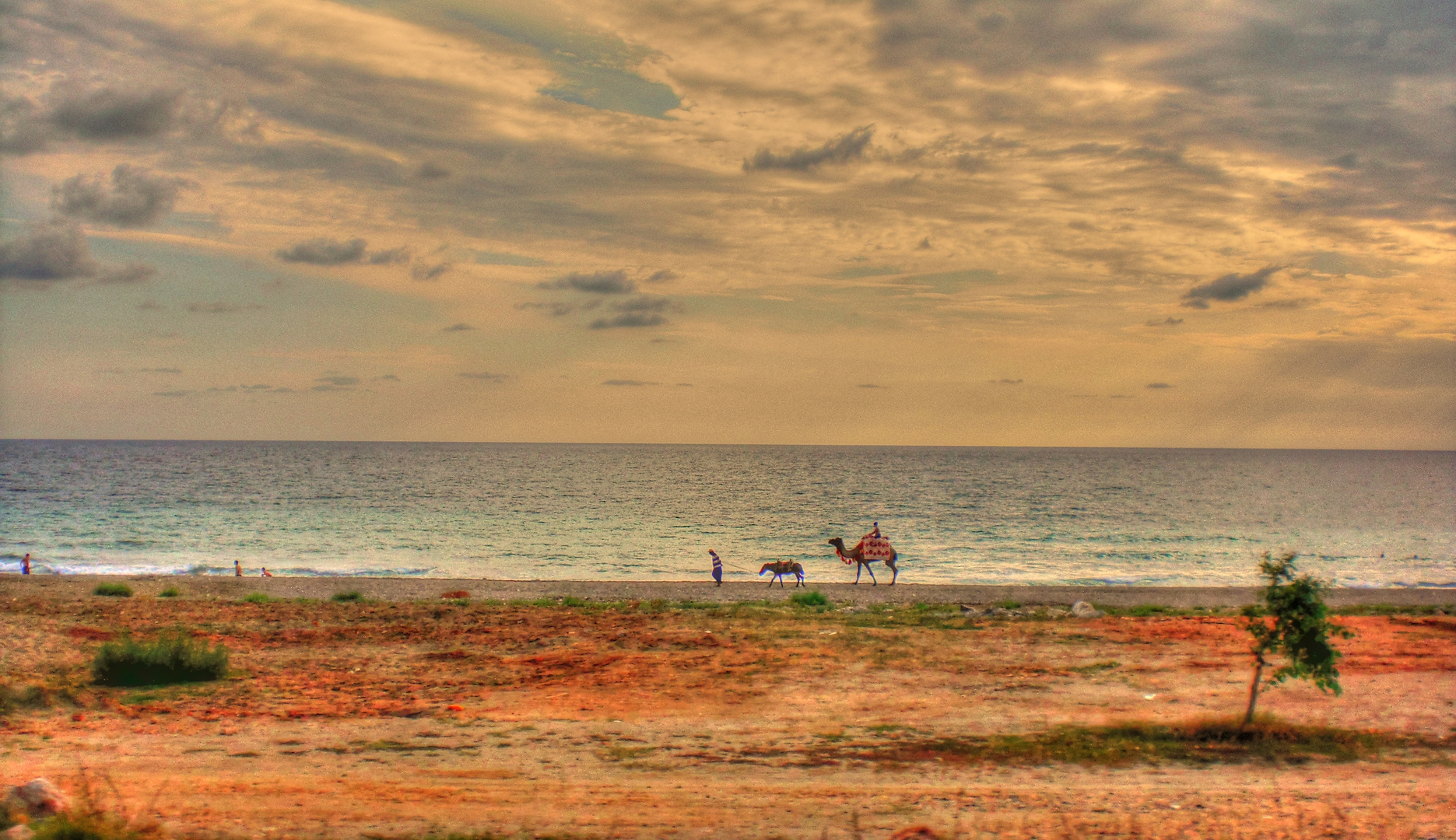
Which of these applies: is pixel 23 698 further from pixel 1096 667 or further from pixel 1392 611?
pixel 1392 611

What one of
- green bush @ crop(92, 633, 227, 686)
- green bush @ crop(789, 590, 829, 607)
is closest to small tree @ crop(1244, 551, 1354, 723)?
green bush @ crop(789, 590, 829, 607)

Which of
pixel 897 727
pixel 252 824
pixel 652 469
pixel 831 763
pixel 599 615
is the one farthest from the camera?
pixel 652 469

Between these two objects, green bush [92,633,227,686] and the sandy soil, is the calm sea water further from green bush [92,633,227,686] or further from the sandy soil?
green bush [92,633,227,686]

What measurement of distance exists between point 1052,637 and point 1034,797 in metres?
11.3

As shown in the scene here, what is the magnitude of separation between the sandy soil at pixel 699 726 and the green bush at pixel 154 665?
420mm

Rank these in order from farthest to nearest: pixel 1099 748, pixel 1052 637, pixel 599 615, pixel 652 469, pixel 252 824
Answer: pixel 652 469 → pixel 599 615 → pixel 1052 637 → pixel 1099 748 → pixel 252 824

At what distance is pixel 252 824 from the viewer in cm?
906

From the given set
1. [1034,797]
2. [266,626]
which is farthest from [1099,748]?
[266,626]

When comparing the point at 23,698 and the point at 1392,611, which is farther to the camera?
the point at 1392,611

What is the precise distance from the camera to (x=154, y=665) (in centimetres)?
1584

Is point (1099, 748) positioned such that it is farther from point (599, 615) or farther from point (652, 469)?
point (652, 469)

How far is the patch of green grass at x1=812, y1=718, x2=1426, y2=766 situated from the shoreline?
1507 cm

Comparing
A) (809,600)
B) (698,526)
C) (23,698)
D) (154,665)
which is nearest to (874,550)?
(809,600)

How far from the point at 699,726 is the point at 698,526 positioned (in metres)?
49.3
